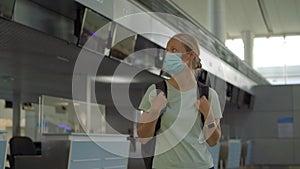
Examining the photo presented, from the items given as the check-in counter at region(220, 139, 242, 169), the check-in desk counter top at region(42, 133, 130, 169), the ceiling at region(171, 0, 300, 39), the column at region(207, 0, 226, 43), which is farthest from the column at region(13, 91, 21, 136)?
the check-in desk counter top at region(42, 133, 130, 169)

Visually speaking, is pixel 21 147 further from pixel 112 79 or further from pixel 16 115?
pixel 16 115

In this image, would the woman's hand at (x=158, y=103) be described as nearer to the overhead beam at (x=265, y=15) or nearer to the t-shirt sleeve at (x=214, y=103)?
the t-shirt sleeve at (x=214, y=103)

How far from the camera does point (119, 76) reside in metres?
9.79

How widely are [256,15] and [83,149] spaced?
14125 mm

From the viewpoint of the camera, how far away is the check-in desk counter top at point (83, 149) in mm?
6066

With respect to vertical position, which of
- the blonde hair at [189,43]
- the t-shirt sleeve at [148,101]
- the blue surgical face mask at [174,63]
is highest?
the blonde hair at [189,43]

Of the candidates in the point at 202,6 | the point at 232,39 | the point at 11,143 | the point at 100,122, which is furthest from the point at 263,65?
the point at 11,143

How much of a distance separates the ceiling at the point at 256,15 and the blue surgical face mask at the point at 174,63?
538 inches

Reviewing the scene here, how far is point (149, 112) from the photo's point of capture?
1841mm

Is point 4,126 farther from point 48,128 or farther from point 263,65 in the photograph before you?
point 263,65

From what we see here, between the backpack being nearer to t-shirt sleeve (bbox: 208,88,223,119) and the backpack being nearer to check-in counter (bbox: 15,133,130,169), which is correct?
t-shirt sleeve (bbox: 208,88,223,119)

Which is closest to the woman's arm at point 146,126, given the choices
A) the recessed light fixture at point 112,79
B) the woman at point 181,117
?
the woman at point 181,117

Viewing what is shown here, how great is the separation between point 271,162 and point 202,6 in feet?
19.4

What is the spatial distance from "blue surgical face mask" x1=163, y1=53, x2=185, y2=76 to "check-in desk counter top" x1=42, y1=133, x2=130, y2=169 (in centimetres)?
431
